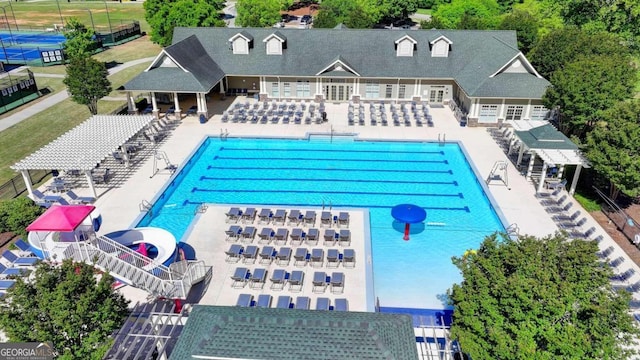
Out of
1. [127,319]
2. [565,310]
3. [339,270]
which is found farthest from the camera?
[339,270]

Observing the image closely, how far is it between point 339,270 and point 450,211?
325 inches

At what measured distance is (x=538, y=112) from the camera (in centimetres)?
3300

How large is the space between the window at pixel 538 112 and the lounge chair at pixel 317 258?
2296cm

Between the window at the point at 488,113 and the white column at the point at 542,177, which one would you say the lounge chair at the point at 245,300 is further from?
the window at the point at 488,113

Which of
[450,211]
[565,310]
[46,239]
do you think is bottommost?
[450,211]

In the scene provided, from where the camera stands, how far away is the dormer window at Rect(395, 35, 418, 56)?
3731cm

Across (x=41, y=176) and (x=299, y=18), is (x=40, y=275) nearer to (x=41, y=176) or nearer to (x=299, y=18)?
(x=41, y=176)

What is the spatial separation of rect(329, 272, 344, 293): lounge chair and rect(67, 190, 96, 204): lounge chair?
14.6 meters

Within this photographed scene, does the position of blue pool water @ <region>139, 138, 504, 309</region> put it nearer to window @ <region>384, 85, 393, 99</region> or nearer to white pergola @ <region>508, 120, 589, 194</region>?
white pergola @ <region>508, 120, 589, 194</region>

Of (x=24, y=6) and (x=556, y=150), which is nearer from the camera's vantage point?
(x=556, y=150)

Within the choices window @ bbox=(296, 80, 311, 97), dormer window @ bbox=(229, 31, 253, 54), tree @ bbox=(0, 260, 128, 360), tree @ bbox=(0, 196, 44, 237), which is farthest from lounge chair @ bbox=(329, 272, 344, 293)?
dormer window @ bbox=(229, 31, 253, 54)

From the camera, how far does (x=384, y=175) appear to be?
1068 inches

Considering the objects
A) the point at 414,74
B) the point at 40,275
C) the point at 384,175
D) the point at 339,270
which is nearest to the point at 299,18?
the point at 414,74

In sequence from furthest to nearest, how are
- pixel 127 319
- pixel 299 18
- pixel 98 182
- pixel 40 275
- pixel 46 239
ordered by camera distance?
pixel 299 18, pixel 98 182, pixel 46 239, pixel 127 319, pixel 40 275
